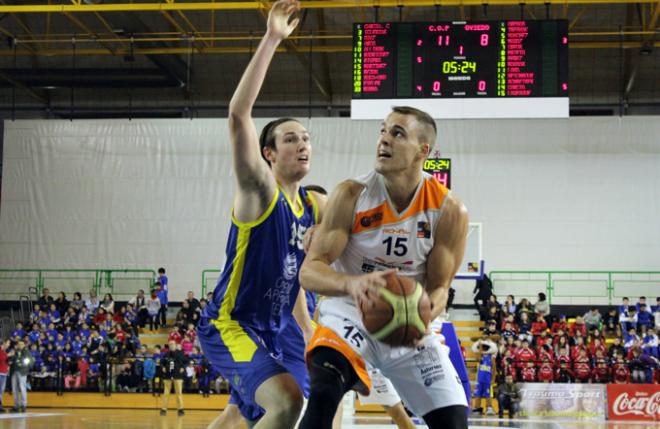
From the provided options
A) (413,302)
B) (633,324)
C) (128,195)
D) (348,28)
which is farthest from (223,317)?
(128,195)

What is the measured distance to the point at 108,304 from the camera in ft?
83.7

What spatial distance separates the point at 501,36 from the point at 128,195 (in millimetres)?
15863

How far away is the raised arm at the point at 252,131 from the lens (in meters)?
4.48

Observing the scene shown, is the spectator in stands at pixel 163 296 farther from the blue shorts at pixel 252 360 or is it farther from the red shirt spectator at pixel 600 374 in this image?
the blue shorts at pixel 252 360

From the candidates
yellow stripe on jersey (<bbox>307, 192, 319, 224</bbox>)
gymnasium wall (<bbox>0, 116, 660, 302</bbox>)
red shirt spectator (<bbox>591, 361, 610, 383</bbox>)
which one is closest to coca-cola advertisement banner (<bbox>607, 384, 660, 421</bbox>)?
red shirt spectator (<bbox>591, 361, 610, 383</bbox>)

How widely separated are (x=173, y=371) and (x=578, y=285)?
12.6 m

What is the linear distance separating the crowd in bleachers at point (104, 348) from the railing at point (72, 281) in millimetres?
1920

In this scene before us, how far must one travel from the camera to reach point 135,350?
74.8 ft

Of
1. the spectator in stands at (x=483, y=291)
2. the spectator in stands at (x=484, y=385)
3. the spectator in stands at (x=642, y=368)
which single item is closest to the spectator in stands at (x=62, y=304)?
the spectator in stands at (x=483, y=291)

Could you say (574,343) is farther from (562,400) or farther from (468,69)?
(468,69)

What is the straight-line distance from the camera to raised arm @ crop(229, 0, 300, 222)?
4484mm

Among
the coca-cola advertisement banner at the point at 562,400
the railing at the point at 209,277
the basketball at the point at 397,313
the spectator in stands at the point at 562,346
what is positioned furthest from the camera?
the railing at the point at 209,277

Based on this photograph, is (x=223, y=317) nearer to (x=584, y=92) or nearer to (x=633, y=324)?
(x=633, y=324)

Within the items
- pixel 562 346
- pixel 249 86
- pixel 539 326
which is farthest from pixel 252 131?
pixel 539 326
